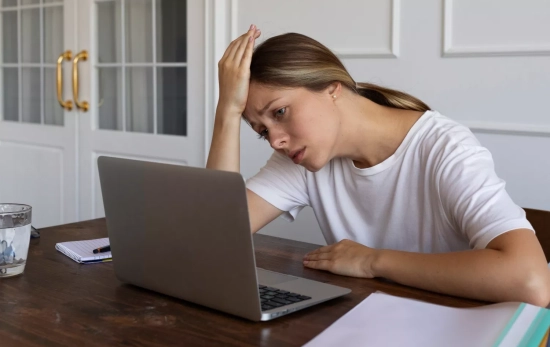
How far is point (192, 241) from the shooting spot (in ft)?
3.18

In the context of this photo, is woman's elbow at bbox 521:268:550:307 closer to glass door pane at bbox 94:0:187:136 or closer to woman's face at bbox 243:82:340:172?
woman's face at bbox 243:82:340:172

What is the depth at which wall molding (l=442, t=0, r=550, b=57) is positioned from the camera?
6.61 ft

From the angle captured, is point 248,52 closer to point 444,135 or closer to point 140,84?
point 444,135

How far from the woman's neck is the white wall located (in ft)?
2.38

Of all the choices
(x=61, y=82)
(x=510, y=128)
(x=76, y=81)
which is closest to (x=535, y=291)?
(x=510, y=128)

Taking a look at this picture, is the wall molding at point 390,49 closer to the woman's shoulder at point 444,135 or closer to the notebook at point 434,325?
the woman's shoulder at point 444,135

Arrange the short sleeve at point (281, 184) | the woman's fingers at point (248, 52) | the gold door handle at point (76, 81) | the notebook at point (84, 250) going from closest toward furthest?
the notebook at point (84, 250) < the woman's fingers at point (248, 52) < the short sleeve at point (281, 184) < the gold door handle at point (76, 81)

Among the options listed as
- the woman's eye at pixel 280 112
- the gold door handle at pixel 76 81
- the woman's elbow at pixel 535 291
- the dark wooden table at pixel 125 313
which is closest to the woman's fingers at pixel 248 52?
the woman's eye at pixel 280 112

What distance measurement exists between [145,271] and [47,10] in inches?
119

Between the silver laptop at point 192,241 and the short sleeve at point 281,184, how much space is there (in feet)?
1.48

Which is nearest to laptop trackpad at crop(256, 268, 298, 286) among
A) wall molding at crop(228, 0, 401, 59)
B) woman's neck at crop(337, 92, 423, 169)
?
woman's neck at crop(337, 92, 423, 169)

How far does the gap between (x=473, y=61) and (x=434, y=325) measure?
4.73 ft

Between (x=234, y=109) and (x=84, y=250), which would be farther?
(x=234, y=109)

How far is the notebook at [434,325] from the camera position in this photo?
827 millimetres
